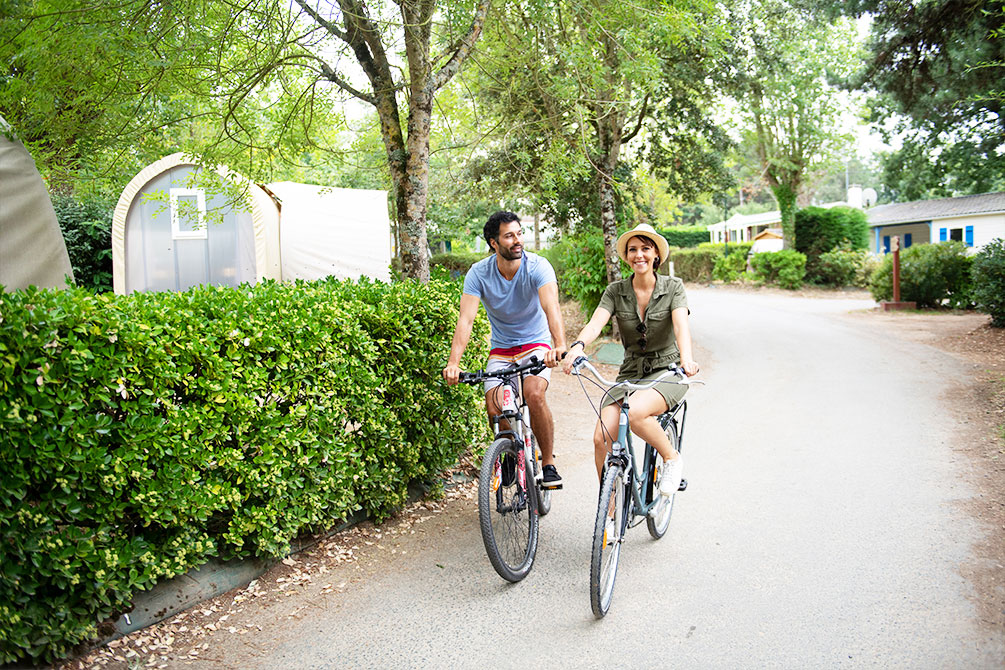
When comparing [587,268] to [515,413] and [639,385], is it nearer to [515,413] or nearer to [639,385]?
[515,413]

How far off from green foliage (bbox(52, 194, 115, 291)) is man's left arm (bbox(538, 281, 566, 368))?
57.2 feet

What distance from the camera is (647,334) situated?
16.6 ft

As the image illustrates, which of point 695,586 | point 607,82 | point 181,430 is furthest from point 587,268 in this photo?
point 181,430

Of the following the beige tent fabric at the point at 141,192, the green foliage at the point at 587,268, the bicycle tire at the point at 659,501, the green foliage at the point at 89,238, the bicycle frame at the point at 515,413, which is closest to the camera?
the bicycle frame at the point at 515,413

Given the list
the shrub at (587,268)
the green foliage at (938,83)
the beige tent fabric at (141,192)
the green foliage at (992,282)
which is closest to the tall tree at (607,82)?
the shrub at (587,268)

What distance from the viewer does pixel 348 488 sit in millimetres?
5219

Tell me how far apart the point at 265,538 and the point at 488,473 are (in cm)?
131

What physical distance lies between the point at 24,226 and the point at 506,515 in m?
4.02

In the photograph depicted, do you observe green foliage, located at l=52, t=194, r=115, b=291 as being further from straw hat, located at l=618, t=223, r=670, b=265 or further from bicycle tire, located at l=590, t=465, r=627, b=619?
bicycle tire, located at l=590, t=465, r=627, b=619

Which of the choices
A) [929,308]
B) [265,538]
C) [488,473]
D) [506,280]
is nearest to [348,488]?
[265,538]

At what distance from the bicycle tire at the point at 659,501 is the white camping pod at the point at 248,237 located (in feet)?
42.6

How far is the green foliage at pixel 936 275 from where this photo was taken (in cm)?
2020

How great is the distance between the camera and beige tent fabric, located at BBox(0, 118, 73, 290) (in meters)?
5.66

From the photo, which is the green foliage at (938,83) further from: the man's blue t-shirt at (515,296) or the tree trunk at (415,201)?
the man's blue t-shirt at (515,296)
